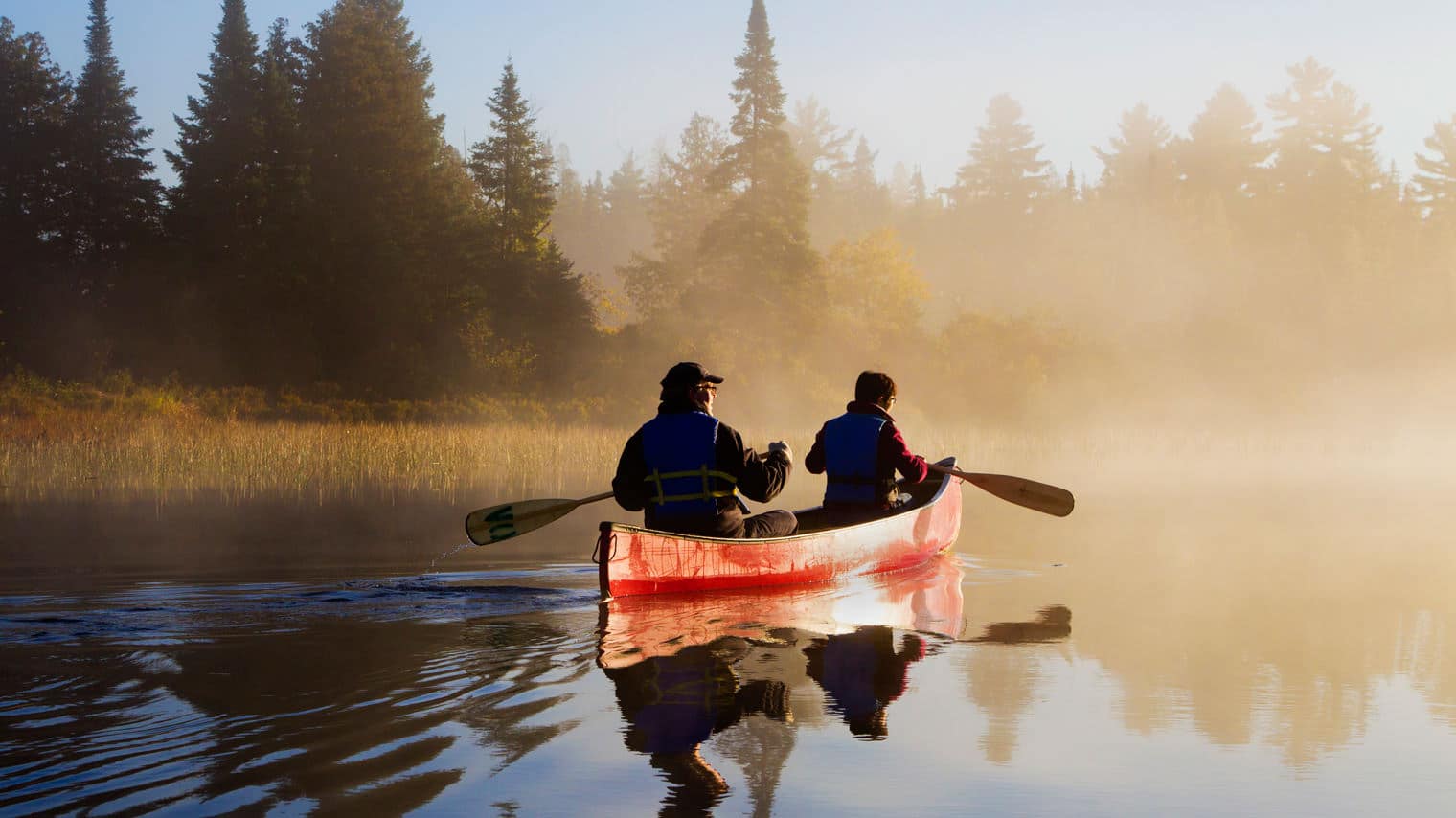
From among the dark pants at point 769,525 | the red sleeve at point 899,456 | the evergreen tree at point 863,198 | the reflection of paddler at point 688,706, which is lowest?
the reflection of paddler at point 688,706

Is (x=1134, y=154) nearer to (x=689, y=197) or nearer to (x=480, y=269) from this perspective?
(x=689, y=197)

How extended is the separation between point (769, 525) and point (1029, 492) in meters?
3.47

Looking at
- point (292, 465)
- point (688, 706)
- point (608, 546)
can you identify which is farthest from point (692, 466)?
point (292, 465)

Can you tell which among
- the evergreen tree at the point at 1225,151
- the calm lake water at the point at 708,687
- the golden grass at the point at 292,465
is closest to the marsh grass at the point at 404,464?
the golden grass at the point at 292,465

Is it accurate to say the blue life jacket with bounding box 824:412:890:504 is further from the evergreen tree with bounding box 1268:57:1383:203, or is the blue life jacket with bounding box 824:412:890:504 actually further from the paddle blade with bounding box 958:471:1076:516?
the evergreen tree with bounding box 1268:57:1383:203

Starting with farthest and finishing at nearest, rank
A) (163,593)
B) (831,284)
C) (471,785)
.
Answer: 1. (831,284)
2. (163,593)
3. (471,785)

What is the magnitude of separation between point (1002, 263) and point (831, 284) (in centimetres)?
2627

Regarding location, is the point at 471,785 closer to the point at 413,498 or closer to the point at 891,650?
the point at 891,650

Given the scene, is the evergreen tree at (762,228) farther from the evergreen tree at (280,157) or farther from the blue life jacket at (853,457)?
the blue life jacket at (853,457)

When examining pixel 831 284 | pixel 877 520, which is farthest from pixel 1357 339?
pixel 877 520

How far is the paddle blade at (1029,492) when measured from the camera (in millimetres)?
11727

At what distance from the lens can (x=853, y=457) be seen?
1021 cm

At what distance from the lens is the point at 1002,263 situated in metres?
75.4

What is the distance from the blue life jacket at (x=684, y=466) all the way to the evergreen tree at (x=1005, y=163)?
230ft
